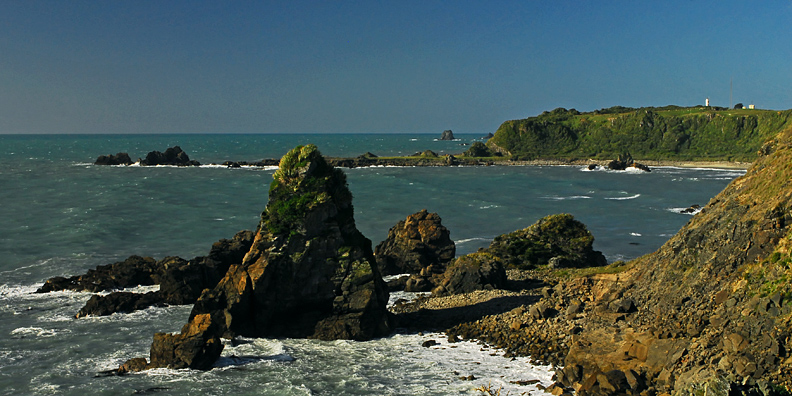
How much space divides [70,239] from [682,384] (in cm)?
5282

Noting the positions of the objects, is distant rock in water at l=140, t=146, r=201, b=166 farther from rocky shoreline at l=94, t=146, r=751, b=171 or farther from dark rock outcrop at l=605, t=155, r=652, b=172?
dark rock outcrop at l=605, t=155, r=652, b=172

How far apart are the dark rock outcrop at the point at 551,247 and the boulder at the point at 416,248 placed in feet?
11.7

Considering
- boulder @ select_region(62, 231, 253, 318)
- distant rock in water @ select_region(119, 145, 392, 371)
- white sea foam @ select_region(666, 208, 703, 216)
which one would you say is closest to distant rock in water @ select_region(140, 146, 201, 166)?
white sea foam @ select_region(666, 208, 703, 216)

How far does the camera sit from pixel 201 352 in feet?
82.2

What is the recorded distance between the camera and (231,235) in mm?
58938

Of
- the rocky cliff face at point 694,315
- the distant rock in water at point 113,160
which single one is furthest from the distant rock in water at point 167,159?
the rocky cliff face at point 694,315

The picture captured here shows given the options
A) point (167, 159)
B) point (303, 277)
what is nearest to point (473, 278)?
point (303, 277)

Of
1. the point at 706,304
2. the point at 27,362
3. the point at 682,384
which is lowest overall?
the point at 27,362

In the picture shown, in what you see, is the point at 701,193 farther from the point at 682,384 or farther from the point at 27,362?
the point at 27,362

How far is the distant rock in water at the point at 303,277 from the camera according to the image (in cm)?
2867

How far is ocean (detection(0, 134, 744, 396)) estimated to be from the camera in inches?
951

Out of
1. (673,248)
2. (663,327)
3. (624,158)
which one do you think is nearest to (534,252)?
(673,248)

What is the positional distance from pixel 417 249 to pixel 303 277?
1693 cm

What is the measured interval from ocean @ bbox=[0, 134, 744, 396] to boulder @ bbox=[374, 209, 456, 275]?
23.1 feet
